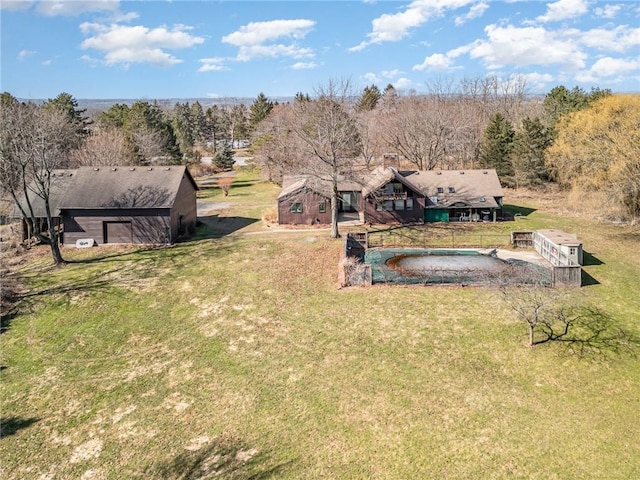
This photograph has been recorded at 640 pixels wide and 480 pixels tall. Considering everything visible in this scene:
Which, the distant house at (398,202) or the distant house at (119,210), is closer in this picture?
the distant house at (119,210)

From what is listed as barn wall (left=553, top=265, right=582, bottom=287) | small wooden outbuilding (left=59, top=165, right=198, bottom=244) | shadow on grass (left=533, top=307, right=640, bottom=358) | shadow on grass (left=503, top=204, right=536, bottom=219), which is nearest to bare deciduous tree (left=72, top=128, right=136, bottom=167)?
small wooden outbuilding (left=59, top=165, right=198, bottom=244)

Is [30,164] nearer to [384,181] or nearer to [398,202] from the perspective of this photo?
[384,181]

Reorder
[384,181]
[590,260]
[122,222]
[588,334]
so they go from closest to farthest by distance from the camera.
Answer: [588,334]
[590,260]
[122,222]
[384,181]

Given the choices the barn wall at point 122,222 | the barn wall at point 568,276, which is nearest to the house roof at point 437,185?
the barn wall at point 122,222

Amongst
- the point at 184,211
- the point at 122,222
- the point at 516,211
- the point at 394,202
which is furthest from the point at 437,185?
the point at 122,222

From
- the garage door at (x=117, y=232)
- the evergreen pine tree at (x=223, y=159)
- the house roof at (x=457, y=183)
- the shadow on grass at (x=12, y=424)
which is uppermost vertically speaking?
the evergreen pine tree at (x=223, y=159)

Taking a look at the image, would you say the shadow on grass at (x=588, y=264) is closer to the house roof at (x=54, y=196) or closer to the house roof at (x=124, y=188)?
the house roof at (x=124, y=188)

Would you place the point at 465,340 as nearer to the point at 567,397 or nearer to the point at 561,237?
the point at 567,397
